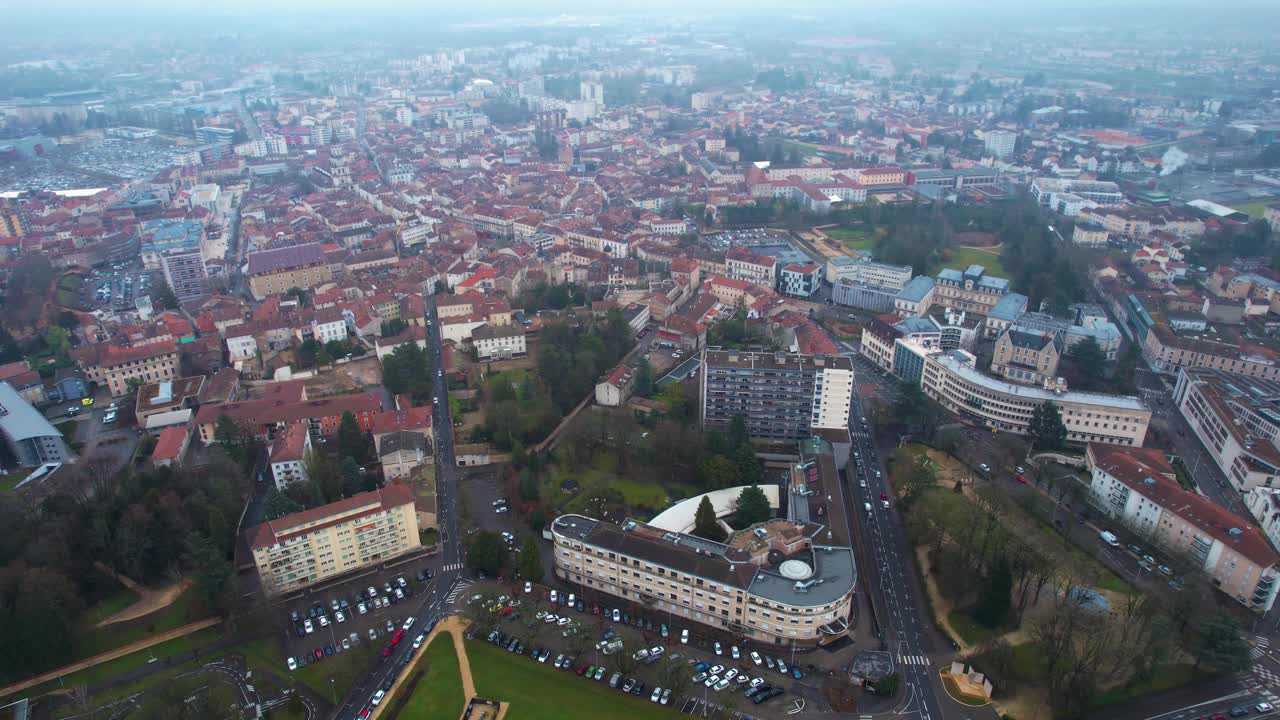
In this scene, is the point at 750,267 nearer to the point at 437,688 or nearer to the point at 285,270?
the point at 285,270

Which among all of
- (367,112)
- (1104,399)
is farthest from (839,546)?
(367,112)

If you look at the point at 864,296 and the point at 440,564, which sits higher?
the point at 864,296

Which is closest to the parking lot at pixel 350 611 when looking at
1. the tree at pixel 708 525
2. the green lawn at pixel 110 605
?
the green lawn at pixel 110 605

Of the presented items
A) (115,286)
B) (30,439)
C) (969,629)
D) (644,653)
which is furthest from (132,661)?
(115,286)

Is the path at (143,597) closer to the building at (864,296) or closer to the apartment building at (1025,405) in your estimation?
the apartment building at (1025,405)

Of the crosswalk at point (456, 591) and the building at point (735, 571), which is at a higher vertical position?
the building at point (735, 571)

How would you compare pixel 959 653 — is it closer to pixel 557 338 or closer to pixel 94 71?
pixel 557 338

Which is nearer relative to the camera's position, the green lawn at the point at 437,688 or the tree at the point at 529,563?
the green lawn at the point at 437,688
